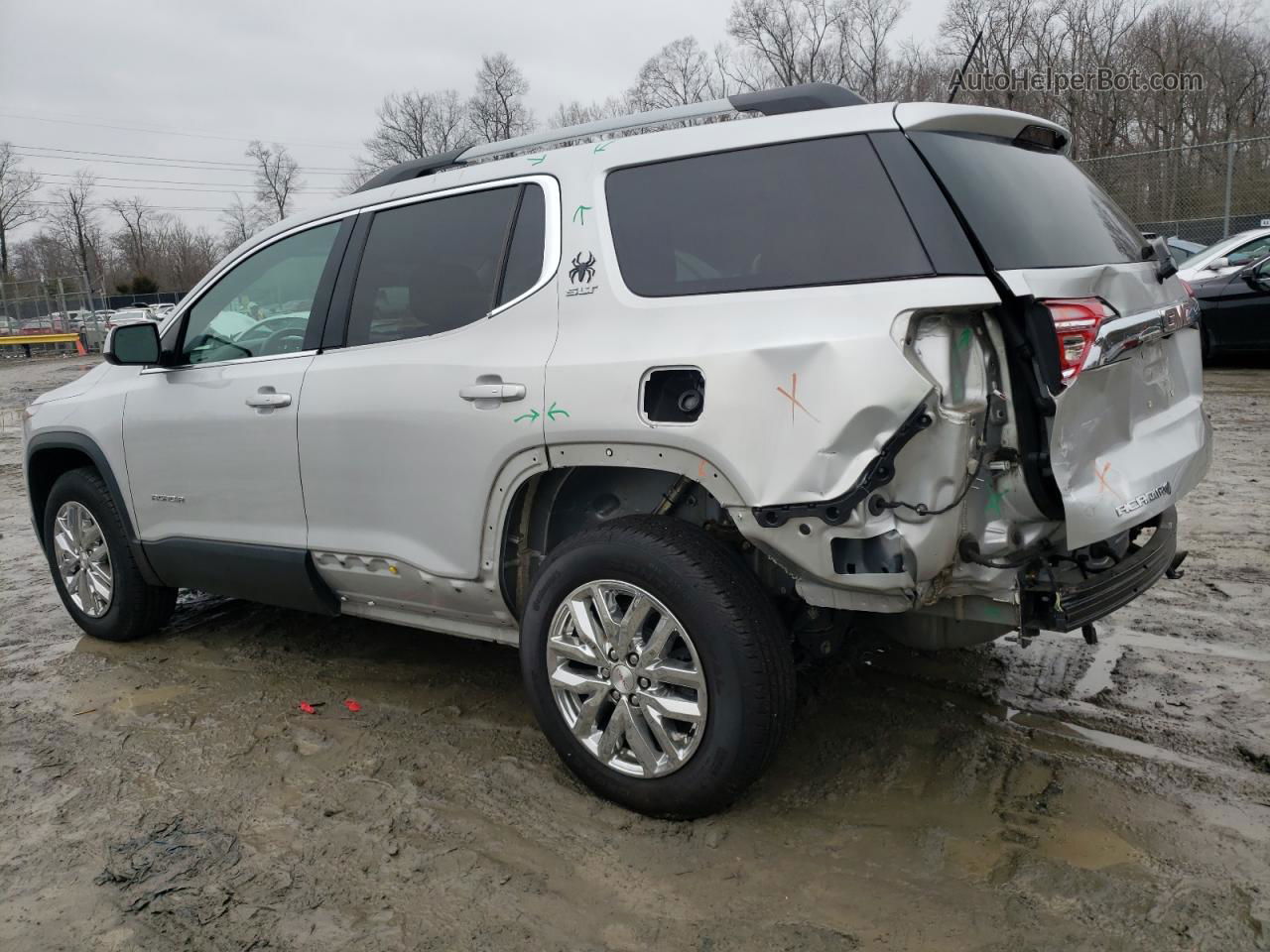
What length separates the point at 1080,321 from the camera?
8.14 feet

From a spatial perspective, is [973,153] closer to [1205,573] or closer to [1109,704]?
[1109,704]

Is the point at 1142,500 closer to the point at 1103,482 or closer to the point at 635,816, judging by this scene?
the point at 1103,482

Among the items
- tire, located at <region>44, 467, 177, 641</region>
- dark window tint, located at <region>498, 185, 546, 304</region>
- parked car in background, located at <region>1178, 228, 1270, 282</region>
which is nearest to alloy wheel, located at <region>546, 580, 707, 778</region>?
→ dark window tint, located at <region>498, 185, 546, 304</region>

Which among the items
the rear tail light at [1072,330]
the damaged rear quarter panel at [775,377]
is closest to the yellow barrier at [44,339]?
the damaged rear quarter panel at [775,377]

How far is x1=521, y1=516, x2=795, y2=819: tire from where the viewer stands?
107 inches

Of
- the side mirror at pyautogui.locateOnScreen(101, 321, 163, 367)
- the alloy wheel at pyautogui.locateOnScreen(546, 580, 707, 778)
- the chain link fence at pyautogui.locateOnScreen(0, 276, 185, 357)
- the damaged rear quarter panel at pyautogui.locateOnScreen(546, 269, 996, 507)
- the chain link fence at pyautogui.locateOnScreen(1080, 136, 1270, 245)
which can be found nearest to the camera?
the damaged rear quarter panel at pyautogui.locateOnScreen(546, 269, 996, 507)

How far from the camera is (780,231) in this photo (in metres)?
2.75

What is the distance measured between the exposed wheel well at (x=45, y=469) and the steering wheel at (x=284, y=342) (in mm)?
1372

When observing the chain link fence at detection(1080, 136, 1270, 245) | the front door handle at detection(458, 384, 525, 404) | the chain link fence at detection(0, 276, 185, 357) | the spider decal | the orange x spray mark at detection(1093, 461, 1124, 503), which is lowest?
the orange x spray mark at detection(1093, 461, 1124, 503)

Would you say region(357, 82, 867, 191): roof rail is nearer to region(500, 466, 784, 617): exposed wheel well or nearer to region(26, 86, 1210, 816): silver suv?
region(26, 86, 1210, 816): silver suv

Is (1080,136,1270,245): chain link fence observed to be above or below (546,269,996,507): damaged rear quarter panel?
above

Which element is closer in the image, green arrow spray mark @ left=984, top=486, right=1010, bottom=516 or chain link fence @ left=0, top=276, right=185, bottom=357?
green arrow spray mark @ left=984, top=486, right=1010, bottom=516

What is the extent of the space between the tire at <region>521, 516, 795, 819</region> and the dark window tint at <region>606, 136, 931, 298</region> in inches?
29.6

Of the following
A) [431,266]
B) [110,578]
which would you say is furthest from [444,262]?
[110,578]
